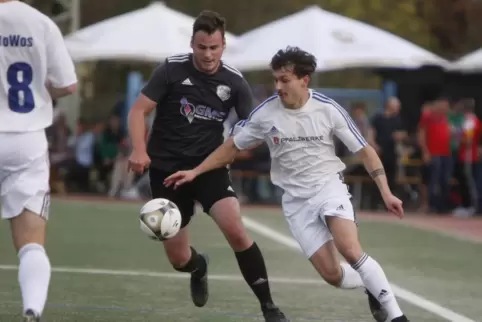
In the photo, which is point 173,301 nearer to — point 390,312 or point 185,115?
point 185,115

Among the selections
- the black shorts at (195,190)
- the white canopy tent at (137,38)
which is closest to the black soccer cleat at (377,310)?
the black shorts at (195,190)

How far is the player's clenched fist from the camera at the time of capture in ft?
28.5

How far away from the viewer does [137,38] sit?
24.2 m

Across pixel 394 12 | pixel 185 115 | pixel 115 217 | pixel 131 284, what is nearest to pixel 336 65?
pixel 115 217

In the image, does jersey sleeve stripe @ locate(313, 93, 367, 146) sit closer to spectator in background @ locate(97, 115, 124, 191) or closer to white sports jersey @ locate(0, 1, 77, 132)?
white sports jersey @ locate(0, 1, 77, 132)

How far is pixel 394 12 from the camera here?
40875 mm

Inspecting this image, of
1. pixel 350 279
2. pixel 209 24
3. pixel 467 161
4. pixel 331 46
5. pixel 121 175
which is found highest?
pixel 209 24

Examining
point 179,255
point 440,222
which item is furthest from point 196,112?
point 440,222

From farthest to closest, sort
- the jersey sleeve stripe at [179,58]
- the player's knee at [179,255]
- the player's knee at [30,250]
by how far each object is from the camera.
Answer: the player's knee at [179,255], the jersey sleeve stripe at [179,58], the player's knee at [30,250]

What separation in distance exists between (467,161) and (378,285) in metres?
15.0

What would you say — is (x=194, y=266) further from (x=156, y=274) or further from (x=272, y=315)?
(x=156, y=274)

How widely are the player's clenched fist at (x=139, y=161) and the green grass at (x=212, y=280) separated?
1.04 metres

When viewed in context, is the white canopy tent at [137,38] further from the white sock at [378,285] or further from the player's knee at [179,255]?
the white sock at [378,285]

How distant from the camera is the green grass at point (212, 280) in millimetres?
9320
